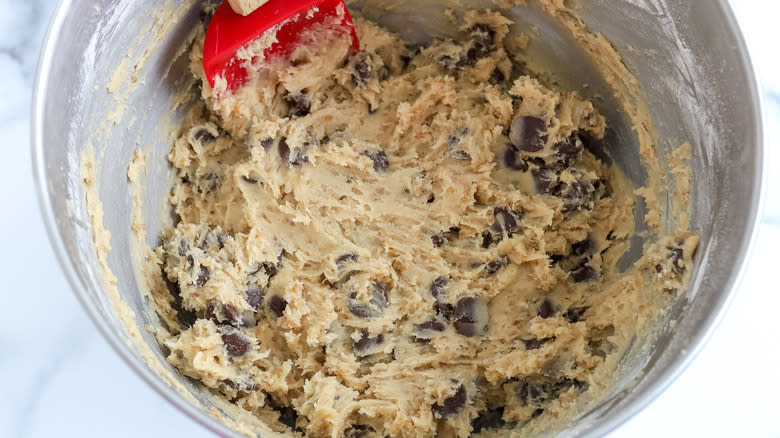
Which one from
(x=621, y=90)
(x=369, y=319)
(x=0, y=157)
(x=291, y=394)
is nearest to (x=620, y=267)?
(x=621, y=90)

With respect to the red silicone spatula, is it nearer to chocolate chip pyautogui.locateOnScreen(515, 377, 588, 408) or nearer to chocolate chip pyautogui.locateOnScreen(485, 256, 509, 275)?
chocolate chip pyautogui.locateOnScreen(485, 256, 509, 275)

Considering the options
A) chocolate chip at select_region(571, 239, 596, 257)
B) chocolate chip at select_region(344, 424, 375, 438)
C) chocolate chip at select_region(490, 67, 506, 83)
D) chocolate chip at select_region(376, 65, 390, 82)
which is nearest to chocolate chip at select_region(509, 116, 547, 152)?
chocolate chip at select_region(490, 67, 506, 83)

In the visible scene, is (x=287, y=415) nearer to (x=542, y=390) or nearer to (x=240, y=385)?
(x=240, y=385)

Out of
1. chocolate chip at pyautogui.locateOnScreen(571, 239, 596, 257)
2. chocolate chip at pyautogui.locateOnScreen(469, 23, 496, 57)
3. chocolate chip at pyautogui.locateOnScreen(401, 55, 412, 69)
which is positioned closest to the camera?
chocolate chip at pyautogui.locateOnScreen(571, 239, 596, 257)

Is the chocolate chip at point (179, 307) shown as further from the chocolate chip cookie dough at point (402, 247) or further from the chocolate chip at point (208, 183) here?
the chocolate chip at point (208, 183)

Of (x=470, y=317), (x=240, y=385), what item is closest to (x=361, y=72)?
(x=470, y=317)

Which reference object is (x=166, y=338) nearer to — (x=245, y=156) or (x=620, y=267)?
(x=245, y=156)
